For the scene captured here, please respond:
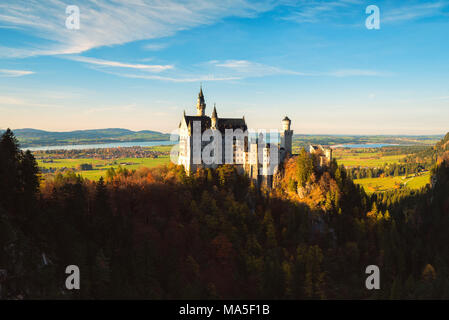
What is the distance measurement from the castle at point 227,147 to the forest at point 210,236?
162 inches

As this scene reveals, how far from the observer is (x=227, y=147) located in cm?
9369

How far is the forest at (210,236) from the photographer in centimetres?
4281

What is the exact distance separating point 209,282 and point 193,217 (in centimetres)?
1612

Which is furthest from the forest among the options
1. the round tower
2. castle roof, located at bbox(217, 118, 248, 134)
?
castle roof, located at bbox(217, 118, 248, 134)

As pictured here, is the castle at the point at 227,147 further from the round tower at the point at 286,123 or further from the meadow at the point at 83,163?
the meadow at the point at 83,163

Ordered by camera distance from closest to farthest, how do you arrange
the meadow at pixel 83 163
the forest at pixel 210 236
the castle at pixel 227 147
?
the forest at pixel 210 236, the castle at pixel 227 147, the meadow at pixel 83 163

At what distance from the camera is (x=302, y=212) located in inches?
3307

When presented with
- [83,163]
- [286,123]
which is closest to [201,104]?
[286,123]

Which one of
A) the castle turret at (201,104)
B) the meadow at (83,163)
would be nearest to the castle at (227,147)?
the castle turret at (201,104)

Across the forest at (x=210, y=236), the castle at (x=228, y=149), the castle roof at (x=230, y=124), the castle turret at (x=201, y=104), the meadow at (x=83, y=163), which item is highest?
the castle turret at (x=201, y=104)
